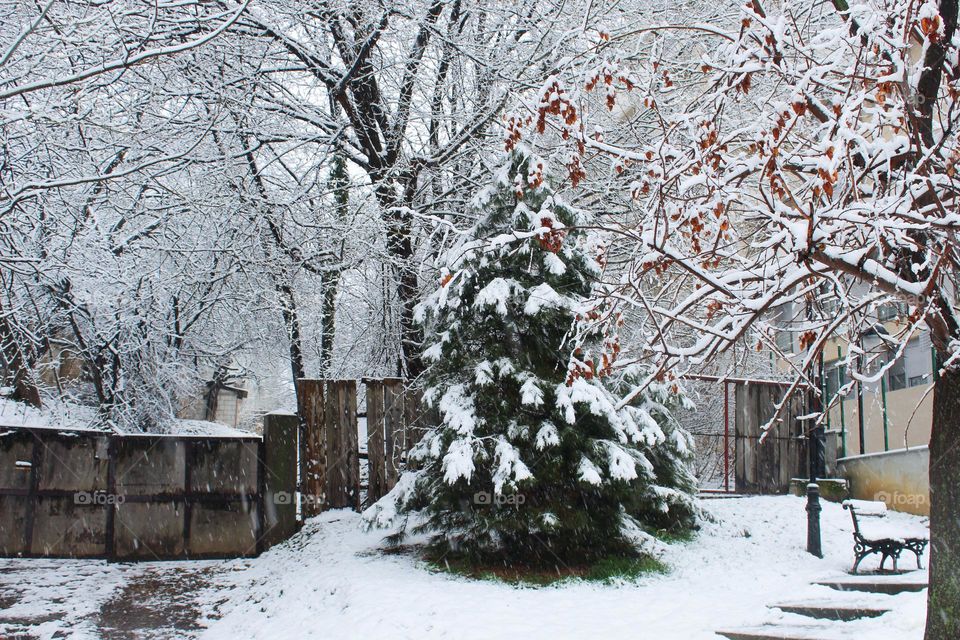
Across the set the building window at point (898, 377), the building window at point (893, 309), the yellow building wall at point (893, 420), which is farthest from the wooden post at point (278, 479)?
the building window at point (898, 377)

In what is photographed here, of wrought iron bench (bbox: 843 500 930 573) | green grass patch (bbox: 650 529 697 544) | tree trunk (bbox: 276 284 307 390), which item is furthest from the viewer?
tree trunk (bbox: 276 284 307 390)

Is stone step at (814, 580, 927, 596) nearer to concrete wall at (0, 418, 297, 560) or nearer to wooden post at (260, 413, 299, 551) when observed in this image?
wooden post at (260, 413, 299, 551)

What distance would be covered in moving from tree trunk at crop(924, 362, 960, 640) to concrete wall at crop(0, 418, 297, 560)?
→ 8096mm

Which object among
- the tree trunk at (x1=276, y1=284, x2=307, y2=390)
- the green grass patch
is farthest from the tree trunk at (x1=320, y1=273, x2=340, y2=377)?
the green grass patch

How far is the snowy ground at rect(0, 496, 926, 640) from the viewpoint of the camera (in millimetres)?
6312

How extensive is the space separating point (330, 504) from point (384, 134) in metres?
5.21

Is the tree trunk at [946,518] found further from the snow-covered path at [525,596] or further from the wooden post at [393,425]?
the wooden post at [393,425]

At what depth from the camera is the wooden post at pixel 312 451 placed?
1088 centimetres

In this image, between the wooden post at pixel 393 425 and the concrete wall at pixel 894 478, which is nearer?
the concrete wall at pixel 894 478

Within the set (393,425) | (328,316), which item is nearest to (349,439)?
(393,425)

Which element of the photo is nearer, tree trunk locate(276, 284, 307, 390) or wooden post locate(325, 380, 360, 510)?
wooden post locate(325, 380, 360, 510)

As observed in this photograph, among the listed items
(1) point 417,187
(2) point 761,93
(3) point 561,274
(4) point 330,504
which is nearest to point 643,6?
(2) point 761,93

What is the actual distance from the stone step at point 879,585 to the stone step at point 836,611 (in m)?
1.00

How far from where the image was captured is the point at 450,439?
27.1ft
